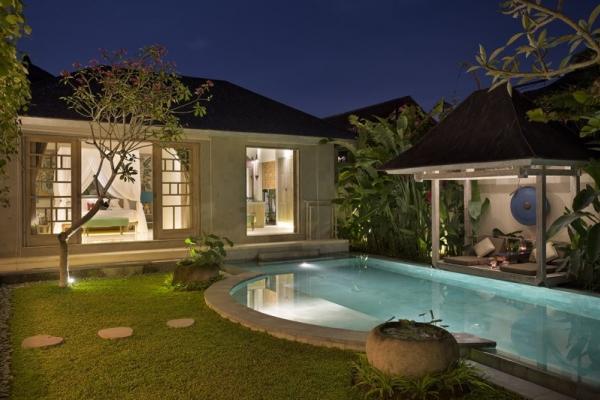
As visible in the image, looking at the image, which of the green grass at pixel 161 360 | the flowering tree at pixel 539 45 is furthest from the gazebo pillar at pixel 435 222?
the flowering tree at pixel 539 45

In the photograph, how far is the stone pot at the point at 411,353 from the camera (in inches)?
147

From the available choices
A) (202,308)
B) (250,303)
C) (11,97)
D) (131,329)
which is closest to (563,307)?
(250,303)

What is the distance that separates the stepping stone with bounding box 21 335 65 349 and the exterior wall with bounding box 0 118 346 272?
4.47 metres

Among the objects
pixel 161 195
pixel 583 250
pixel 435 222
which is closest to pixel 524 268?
pixel 583 250

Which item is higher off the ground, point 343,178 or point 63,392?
point 343,178

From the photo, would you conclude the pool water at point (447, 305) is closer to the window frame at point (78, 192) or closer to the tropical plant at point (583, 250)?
the tropical plant at point (583, 250)

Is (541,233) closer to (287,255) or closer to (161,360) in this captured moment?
(287,255)

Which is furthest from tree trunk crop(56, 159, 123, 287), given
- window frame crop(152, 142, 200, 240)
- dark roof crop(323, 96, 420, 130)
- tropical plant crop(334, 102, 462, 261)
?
dark roof crop(323, 96, 420, 130)

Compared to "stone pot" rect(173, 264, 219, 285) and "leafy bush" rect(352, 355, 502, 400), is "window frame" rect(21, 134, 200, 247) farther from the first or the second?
"leafy bush" rect(352, 355, 502, 400)

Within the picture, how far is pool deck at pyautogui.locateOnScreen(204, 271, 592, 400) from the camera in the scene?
3975mm

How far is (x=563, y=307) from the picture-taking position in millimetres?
7793

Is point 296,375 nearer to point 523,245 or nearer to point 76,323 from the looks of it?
point 76,323

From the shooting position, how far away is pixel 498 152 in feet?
28.0

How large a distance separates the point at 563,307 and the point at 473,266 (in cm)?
231
